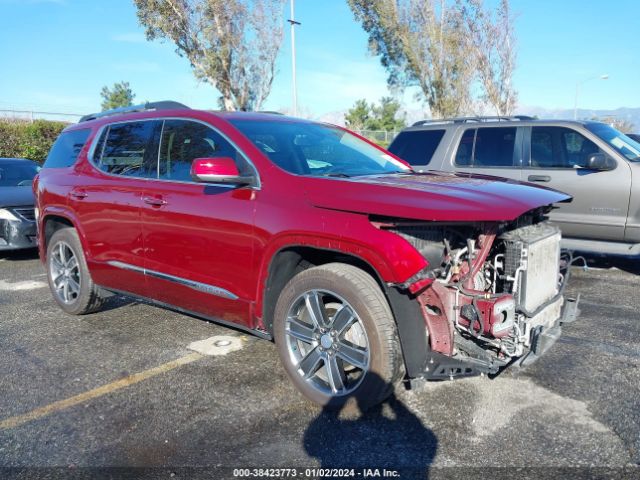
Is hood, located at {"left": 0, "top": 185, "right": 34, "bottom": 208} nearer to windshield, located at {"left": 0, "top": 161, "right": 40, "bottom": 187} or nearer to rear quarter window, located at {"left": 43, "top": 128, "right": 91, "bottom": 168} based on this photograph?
windshield, located at {"left": 0, "top": 161, "right": 40, "bottom": 187}

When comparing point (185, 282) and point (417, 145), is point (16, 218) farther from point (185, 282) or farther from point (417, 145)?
point (417, 145)

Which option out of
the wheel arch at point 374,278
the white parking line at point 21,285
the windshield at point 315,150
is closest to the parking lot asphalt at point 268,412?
the wheel arch at point 374,278

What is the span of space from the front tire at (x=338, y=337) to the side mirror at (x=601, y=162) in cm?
439

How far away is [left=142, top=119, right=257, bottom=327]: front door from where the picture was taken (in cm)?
358

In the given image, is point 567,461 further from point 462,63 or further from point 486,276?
point 462,63

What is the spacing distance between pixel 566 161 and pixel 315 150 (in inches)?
161

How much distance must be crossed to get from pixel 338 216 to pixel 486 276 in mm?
1036

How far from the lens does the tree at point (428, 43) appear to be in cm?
2473

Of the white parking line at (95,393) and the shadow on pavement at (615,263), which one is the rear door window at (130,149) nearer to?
the white parking line at (95,393)

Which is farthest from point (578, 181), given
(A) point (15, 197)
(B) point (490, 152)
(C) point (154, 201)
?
(A) point (15, 197)

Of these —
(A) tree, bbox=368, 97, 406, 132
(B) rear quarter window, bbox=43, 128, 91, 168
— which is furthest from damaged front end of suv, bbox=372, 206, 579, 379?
(A) tree, bbox=368, 97, 406, 132

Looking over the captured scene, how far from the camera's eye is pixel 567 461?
272 cm

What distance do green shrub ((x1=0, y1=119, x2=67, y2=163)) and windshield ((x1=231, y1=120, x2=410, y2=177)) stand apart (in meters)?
16.2

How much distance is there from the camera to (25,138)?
17734mm
